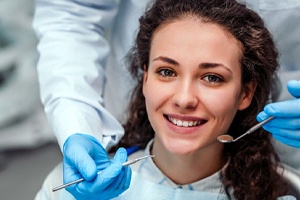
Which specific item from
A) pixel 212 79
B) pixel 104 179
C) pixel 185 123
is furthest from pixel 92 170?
pixel 212 79

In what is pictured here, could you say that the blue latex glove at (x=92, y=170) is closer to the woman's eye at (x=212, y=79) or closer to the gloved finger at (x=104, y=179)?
the gloved finger at (x=104, y=179)

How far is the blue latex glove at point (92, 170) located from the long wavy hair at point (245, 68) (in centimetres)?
36

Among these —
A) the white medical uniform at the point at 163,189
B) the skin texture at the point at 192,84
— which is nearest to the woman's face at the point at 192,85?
the skin texture at the point at 192,84

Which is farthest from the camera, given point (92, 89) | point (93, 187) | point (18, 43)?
point (18, 43)

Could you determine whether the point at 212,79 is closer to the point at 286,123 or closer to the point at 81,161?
the point at 286,123

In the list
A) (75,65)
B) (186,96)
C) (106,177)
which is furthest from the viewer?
(75,65)

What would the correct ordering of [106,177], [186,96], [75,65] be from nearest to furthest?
[106,177]
[186,96]
[75,65]

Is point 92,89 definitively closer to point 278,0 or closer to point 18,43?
point 278,0

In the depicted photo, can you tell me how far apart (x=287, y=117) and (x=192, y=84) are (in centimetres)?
27

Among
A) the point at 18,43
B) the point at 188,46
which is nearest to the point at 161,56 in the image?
the point at 188,46

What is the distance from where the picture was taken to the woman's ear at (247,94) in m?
1.83

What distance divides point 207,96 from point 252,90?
0.72 ft

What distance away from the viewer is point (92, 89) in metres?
1.99

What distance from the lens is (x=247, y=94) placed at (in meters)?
1.84
